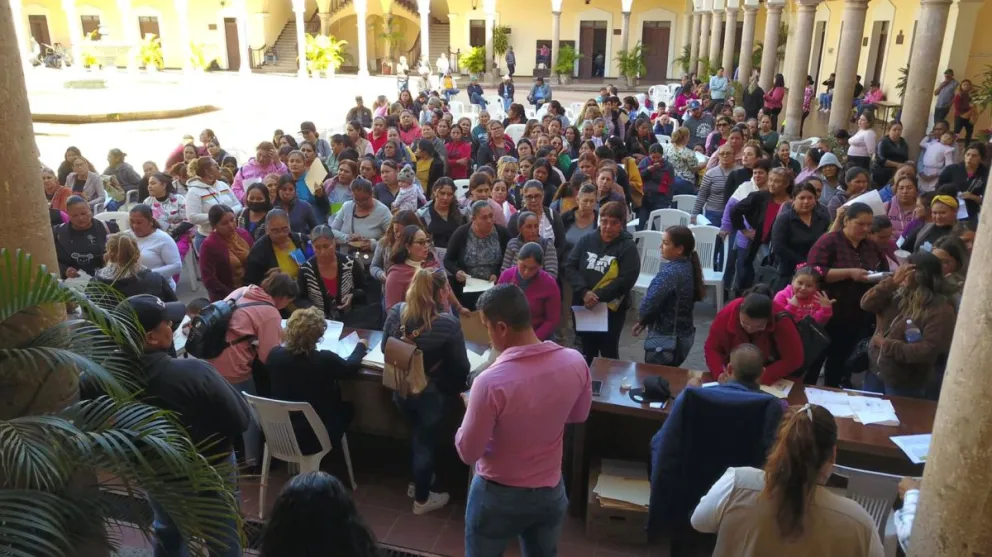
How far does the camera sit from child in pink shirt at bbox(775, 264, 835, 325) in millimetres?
4258

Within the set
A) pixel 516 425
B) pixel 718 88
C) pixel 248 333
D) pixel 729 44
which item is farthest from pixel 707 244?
pixel 729 44

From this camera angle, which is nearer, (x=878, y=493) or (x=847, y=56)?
(x=878, y=493)

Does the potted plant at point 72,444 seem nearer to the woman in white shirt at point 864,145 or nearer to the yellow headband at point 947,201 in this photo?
the yellow headband at point 947,201

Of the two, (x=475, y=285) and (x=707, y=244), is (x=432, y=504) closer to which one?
(x=475, y=285)

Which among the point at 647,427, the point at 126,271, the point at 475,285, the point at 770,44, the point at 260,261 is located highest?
the point at 770,44

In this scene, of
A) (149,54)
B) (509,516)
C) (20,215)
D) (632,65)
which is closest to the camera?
(20,215)

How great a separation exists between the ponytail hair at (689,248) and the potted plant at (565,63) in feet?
87.6

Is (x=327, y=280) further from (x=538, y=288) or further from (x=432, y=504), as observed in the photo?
(x=432, y=504)

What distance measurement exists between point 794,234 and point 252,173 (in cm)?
510

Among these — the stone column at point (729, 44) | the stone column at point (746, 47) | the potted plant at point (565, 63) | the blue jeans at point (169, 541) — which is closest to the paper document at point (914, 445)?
the blue jeans at point (169, 541)

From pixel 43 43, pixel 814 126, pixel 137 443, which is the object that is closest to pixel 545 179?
pixel 137 443

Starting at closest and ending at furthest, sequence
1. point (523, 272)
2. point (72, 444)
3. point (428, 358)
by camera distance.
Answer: point (72, 444), point (428, 358), point (523, 272)

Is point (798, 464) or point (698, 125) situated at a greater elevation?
point (698, 125)

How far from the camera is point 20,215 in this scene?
2.49m
